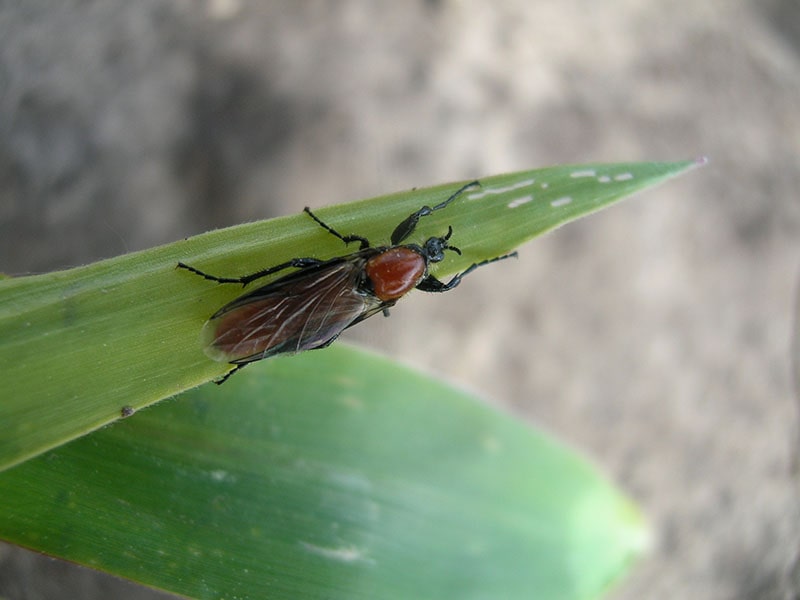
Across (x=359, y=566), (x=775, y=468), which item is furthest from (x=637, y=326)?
(x=359, y=566)

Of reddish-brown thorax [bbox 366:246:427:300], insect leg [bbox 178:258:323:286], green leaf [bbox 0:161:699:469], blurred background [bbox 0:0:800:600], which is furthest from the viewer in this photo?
blurred background [bbox 0:0:800:600]

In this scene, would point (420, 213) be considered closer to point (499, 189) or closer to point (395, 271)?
point (499, 189)

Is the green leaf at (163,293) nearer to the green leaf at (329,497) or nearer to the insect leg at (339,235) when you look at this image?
the insect leg at (339,235)

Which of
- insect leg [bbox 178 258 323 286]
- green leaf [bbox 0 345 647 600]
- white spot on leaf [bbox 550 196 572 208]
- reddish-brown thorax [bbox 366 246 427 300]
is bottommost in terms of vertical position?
green leaf [bbox 0 345 647 600]

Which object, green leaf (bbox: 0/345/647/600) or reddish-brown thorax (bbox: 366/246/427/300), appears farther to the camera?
reddish-brown thorax (bbox: 366/246/427/300)

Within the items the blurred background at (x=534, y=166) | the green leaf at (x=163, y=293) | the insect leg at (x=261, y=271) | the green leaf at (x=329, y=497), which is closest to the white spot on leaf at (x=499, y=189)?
the green leaf at (x=163, y=293)

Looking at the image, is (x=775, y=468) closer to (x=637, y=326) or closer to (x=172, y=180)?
(x=637, y=326)

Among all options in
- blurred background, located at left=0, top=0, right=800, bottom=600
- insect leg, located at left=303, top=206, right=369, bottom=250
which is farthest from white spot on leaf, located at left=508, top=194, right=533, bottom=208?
blurred background, located at left=0, top=0, right=800, bottom=600

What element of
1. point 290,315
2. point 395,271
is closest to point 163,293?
point 290,315

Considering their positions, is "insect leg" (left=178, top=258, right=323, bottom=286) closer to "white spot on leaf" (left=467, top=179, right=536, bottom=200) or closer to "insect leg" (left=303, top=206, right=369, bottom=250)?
"insect leg" (left=303, top=206, right=369, bottom=250)
